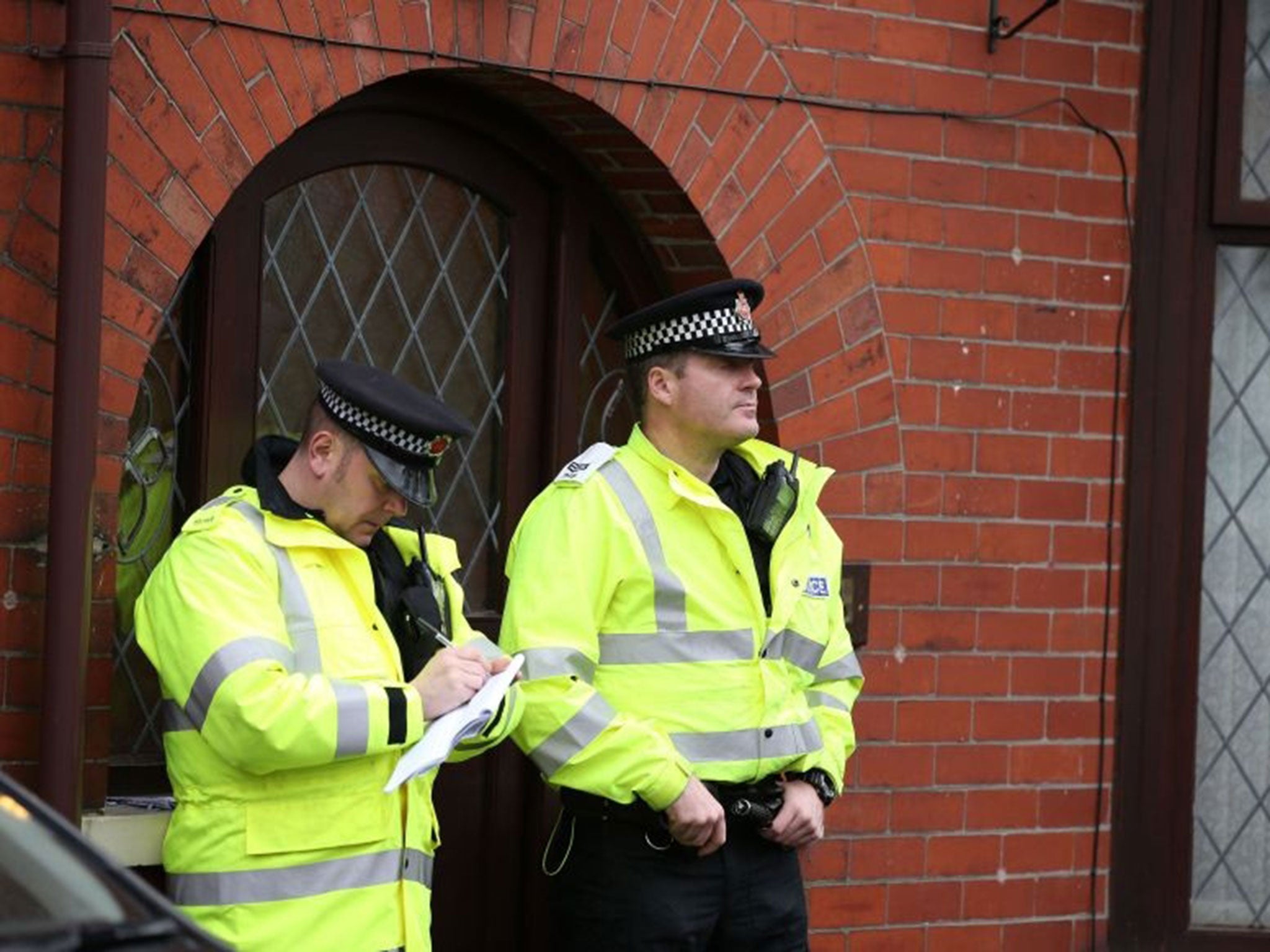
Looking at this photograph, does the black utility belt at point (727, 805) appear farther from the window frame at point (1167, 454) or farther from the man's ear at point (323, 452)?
the window frame at point (1167, 454)

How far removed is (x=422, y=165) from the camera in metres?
6.31

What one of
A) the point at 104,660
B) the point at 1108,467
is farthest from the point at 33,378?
the point at 1108,467

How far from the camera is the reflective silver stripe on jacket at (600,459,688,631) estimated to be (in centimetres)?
543

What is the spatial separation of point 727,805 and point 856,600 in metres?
1.29

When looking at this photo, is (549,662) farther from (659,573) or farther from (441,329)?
(441,329)

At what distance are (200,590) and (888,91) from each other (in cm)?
271

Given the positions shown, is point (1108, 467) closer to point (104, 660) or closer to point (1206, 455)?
point (1206, 455)

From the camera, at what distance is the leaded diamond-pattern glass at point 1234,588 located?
23.6ft

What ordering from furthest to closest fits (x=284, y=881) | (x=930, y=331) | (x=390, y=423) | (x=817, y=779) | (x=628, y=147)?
(x=930, y=331) < (x=628, y=147) < (x=817, y=779) < (x=390, y=423) < (x=284, y=881)

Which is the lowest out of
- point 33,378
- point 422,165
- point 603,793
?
point 603,793

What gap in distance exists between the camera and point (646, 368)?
18.6 feet

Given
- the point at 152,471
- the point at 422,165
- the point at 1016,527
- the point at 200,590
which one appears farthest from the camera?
the point at 1016,527

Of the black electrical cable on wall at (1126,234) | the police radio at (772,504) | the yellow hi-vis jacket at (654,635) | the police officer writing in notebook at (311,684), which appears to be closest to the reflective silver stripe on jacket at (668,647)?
the yellow hi-vis jacket at (654,635)

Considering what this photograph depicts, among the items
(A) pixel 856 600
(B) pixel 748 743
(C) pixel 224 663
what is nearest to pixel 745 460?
(B) pixel 748 743
